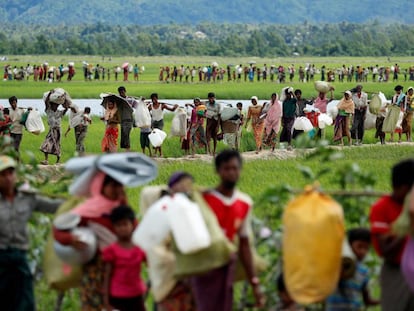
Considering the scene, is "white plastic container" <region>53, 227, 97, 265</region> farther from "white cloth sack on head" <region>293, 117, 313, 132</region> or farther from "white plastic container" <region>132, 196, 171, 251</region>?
"white cloth sack on head" <region>293, 117, 313, 132</region>

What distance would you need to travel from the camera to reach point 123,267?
6688 mm

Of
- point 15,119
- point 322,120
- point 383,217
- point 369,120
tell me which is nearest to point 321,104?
point 322,120

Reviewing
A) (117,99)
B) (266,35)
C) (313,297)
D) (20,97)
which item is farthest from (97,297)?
(266,35)

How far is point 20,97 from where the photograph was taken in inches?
1718

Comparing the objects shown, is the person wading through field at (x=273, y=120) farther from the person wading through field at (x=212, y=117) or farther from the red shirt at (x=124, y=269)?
the red shirt at (x=124, y=269)

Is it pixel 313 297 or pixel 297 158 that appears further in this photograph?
pixel 297 158

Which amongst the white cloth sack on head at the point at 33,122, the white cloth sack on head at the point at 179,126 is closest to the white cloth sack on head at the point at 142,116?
the white cloth sack on head at the point at 179,126

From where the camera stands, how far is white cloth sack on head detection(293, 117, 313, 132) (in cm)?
2178

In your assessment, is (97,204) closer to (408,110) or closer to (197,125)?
(197,125)

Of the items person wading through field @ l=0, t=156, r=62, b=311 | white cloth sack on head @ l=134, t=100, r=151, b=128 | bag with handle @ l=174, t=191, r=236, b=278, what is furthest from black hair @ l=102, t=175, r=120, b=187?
white cloth sack on head @ l=134, t=100, r=151, b=128

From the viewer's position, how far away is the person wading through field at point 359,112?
912 inches

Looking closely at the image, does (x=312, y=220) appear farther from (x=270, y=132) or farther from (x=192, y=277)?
(x=270, y=132)

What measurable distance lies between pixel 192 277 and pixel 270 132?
50.9 feet

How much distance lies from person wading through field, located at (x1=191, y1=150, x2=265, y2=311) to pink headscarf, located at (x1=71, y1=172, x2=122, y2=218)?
2.18 ft
